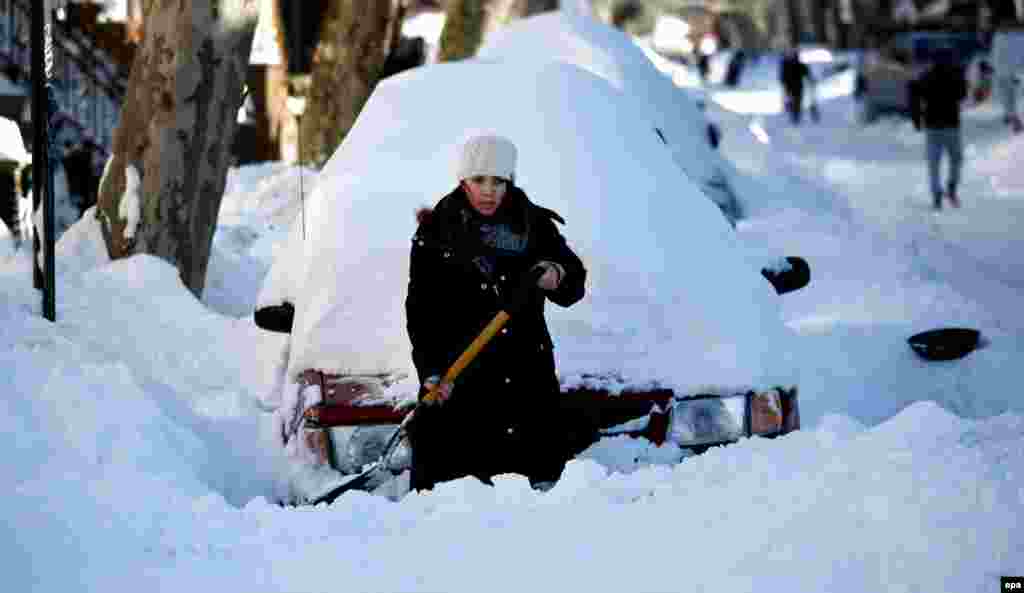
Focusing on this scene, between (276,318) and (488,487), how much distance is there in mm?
1782

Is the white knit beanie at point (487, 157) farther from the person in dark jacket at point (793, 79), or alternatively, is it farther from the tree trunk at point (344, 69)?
the person in dark jacket at point (793, 79)

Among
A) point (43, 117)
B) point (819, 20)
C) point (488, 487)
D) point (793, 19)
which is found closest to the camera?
point (488, 487)

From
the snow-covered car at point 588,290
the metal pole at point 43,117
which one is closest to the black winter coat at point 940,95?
the snow-covered car at point 588,290

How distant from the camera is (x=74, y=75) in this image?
23250 millimetres

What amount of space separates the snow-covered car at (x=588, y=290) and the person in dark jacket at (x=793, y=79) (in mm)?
33402

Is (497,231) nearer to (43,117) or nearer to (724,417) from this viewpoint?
(724,417)

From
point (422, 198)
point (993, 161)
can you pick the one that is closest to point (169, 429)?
point (422, 198)

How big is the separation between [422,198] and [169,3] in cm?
437

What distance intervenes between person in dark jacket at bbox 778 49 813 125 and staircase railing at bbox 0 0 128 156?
62.3ft

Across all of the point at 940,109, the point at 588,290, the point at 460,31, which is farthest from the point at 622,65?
the point at 460,31

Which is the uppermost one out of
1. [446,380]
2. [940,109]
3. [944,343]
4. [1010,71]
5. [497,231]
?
[497,231]

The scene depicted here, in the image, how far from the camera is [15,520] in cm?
683

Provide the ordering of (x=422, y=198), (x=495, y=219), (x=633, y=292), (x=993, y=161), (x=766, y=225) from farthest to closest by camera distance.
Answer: (x=993, y=161) < (x=766, y=225) < (x=422, y=198) < (x=633, y=292) < (x=495, y=219)

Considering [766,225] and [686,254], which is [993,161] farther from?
[686,254]
